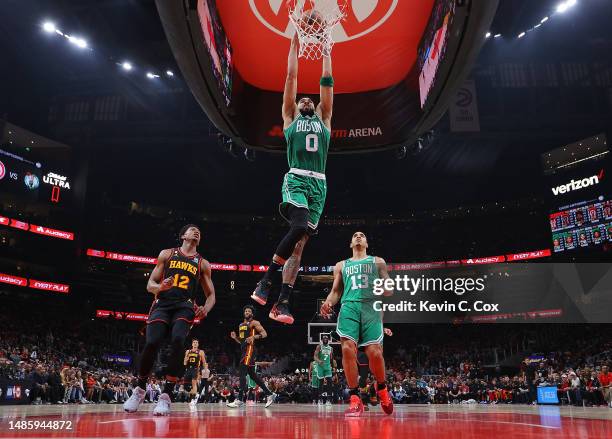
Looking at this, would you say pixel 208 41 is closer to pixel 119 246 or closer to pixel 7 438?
pixel 7 438

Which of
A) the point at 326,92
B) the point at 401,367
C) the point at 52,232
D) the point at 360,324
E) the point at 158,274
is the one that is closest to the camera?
the point at 326,92

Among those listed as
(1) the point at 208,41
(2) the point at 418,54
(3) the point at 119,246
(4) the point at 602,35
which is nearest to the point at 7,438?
(1) the point at 208,41

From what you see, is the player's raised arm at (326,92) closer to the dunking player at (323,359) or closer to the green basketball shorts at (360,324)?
the green basketball shorts at (360,324)

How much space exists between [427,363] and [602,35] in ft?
61.1

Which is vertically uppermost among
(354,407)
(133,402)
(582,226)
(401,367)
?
(582,226)

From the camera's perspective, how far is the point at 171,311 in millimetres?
5738

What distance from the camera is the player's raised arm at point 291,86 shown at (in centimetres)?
511

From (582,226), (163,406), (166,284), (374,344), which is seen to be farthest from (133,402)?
(582,226)

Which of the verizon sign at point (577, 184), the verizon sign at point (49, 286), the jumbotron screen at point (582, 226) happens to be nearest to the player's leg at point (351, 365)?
the jumbotron screen at point (582, 226)

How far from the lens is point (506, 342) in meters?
28.5

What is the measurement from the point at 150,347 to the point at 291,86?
3200mm

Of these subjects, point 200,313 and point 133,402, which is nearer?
point 133,402

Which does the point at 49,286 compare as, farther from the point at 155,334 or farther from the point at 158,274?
the point at 155,334

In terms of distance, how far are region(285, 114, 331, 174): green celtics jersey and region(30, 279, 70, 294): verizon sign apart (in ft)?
91.0
